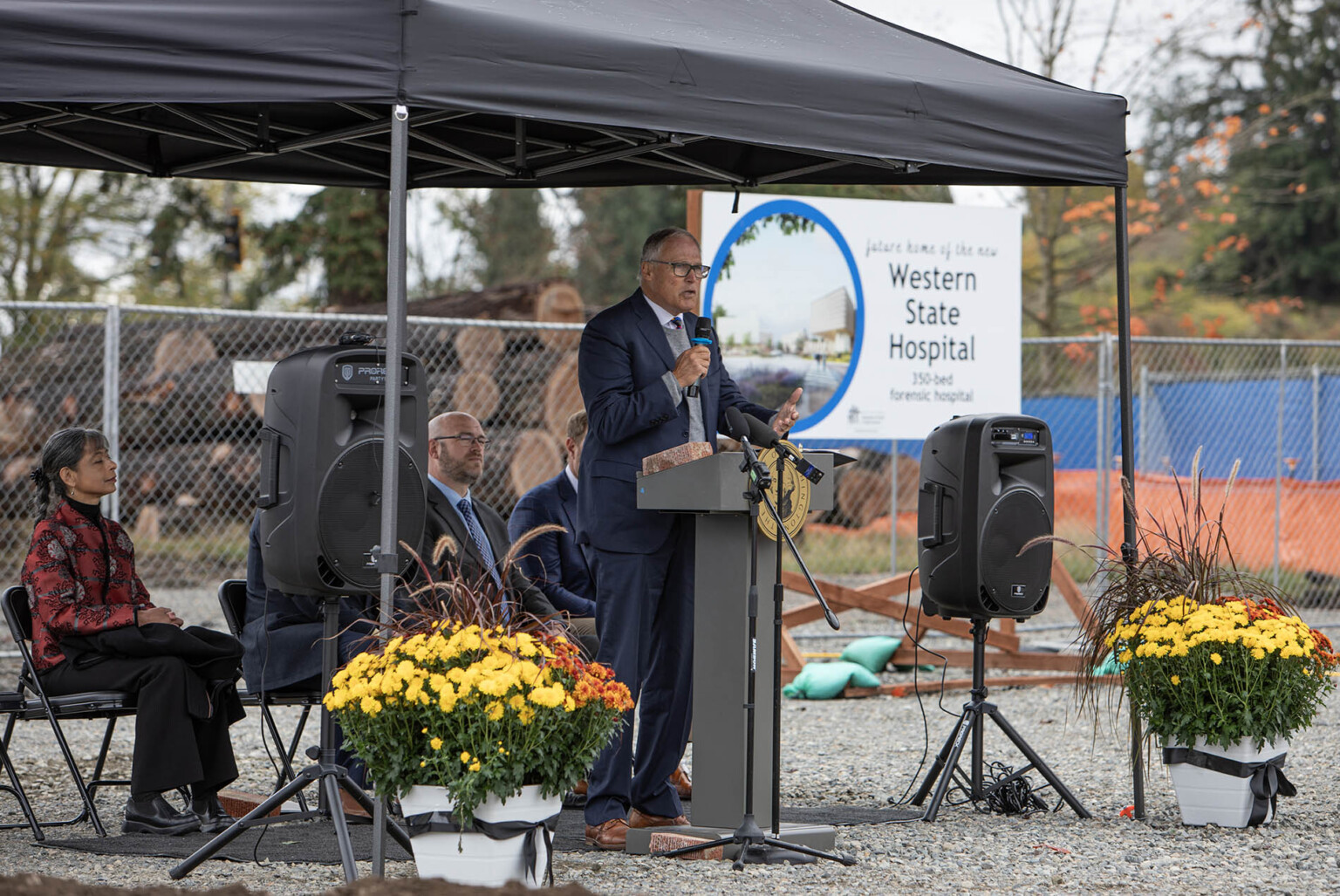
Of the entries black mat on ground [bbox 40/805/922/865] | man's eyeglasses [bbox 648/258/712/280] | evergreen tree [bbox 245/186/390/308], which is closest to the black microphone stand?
black mat on ground [bbox 40/805/922/865]

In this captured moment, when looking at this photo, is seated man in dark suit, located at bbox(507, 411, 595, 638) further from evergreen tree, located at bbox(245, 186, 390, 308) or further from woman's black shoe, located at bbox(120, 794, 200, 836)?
evergreen tree, located at bbox(245, 186, 390, 308)

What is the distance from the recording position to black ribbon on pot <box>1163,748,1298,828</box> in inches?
197

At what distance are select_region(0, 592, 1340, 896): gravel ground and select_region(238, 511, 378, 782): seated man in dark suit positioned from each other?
2.45 ft

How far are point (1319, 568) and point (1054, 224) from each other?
721cm

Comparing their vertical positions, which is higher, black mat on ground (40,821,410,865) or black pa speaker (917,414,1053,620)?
black pa speaker (917,414,1053,620)

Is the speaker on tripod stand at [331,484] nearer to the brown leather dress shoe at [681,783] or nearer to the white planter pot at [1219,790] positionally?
the brown leather dress shoe at [681,783]

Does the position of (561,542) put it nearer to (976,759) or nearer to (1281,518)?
(976,759)

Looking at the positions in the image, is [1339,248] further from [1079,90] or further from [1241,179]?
[1079,90]

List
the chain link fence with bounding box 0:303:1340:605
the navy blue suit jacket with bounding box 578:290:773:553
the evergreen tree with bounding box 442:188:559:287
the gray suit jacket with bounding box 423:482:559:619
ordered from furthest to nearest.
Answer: the evergreen tree with bounding box 442:188:559:287
the chain link fence with bounding box 0:303:1340:605
the gray suit jacket with bounding box 423:482:559:619
the navy blue suit jacket with bounding box 578:290:773:553

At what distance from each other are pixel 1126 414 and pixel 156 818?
3553mm

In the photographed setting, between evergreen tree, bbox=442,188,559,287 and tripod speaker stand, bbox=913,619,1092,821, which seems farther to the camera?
evergreen tree, bbox=442,188,559,287

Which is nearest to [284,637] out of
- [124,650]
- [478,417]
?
[124,650]

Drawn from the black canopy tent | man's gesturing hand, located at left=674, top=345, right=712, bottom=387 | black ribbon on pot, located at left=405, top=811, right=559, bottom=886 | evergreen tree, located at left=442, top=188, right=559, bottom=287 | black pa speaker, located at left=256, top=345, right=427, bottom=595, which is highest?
evergreen tree, located at left=442, top=188, right=559, bottom=287

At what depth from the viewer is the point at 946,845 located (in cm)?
476
